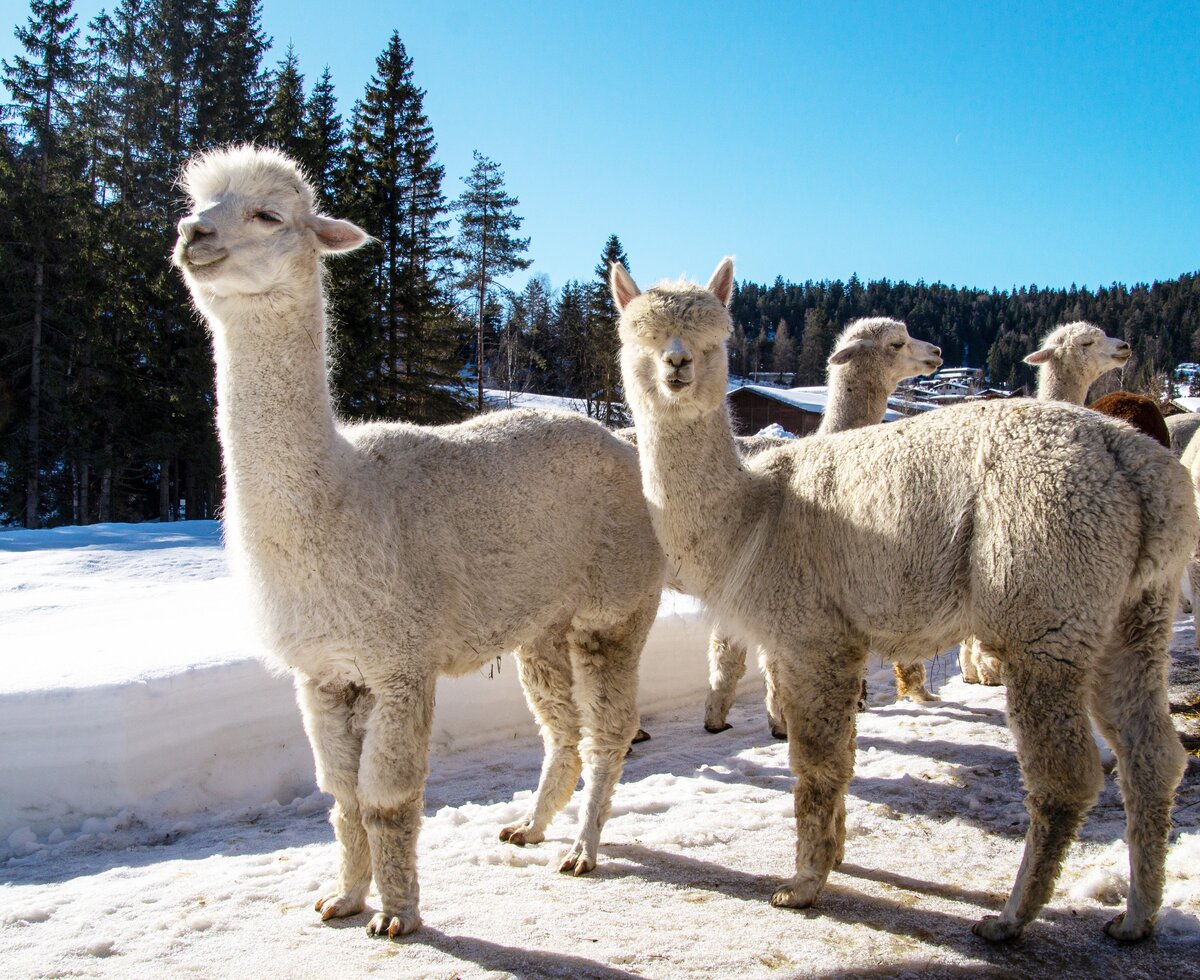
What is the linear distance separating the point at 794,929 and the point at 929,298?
10118 cm

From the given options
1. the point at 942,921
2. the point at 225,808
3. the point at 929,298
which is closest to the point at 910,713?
the point at 942,921

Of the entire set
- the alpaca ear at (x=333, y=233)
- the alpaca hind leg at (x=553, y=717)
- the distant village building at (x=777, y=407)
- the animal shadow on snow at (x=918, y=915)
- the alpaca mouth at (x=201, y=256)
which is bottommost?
the animal shadow on snow at (x=918, y=915)

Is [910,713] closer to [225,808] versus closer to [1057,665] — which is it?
[1057,665]

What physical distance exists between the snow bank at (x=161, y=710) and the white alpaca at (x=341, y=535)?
0.42 m

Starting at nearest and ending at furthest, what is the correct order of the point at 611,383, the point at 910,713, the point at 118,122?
the point at 910,713 → the point at 118,122 → the point at 611,383

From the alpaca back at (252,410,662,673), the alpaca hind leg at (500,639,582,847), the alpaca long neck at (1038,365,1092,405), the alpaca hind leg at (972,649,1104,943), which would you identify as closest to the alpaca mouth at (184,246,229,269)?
the alpaca back at (252,410,662,673)

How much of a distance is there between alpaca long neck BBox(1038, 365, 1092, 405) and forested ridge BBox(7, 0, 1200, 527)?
10.9 metres

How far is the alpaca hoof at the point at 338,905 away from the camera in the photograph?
319cm

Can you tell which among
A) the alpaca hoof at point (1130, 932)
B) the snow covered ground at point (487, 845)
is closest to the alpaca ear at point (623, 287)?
the snow covered ground at point (487, 845)

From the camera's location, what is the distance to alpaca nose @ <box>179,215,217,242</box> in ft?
9.39

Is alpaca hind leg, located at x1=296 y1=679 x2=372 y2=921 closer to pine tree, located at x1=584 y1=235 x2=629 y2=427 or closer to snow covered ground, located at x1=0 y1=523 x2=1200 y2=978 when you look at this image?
snow covered ground, located at x1=0 y1=523 x2=1200 y2=978

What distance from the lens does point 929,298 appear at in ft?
311

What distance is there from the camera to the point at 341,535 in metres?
3.09

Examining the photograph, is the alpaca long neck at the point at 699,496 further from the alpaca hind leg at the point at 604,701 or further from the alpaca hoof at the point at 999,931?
the alpaca hoof at the point at 999,931
